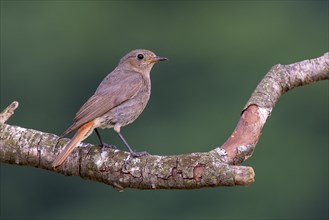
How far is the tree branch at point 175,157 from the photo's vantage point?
6434mm

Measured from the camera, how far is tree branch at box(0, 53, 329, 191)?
643cm

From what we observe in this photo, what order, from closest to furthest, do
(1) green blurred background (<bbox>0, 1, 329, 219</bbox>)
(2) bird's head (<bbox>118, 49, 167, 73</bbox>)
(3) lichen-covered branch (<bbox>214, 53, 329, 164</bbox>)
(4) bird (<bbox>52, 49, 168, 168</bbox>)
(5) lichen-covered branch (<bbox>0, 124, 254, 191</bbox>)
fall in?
(5) lichen-covered branch (<bbox>0, 124, 254, 191</bbox>) → (3) lichen-covered branch (<bbox>214, 53, 329, 164</bbox>) → (4) bird (<bbox>52, 49, 168, 168</bbox>) → (2) bird's head (<bbox>118, 49, 167, 73</bbox>) → (1) green blurred background (<bbox>0, 1, 329, 219</bbox>)

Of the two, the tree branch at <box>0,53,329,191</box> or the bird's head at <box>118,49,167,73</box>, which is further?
the bird's head at <box>118,49,167,73</box>

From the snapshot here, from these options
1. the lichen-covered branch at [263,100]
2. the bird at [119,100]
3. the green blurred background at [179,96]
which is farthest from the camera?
the green blurred background at [179,96]

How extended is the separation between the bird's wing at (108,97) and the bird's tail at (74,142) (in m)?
0.05

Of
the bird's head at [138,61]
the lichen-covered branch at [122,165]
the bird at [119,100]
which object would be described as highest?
the bird's head at [138,61]

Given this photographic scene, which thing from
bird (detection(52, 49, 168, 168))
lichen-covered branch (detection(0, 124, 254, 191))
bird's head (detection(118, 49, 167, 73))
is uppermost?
bird's head (detection(118, 49, 167, 73))

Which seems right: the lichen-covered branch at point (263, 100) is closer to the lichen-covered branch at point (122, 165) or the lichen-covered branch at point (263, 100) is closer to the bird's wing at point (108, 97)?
the lichen-covered branch at point (122, 165)

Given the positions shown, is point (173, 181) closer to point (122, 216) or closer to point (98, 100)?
point (98, 100)

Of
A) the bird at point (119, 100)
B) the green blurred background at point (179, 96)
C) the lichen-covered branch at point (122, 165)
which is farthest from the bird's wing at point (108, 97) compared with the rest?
the green blurred background at point (179, 96)

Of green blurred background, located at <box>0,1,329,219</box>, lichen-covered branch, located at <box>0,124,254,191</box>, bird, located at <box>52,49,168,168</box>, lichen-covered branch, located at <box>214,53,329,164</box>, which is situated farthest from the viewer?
green blurred background, located at <box>0,1,329,219</box>

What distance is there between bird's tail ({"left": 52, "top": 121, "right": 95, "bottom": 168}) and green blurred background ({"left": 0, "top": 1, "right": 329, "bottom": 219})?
1855 cm

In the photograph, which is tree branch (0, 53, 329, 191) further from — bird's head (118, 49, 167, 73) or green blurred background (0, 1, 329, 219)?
green blurred background (0, 1, 329, 219)

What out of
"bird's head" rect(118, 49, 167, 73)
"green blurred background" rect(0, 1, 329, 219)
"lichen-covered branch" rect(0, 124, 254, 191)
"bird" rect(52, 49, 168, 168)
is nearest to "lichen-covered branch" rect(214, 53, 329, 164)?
"lichen-covered branch" rect(0, 124, 254, 191)
